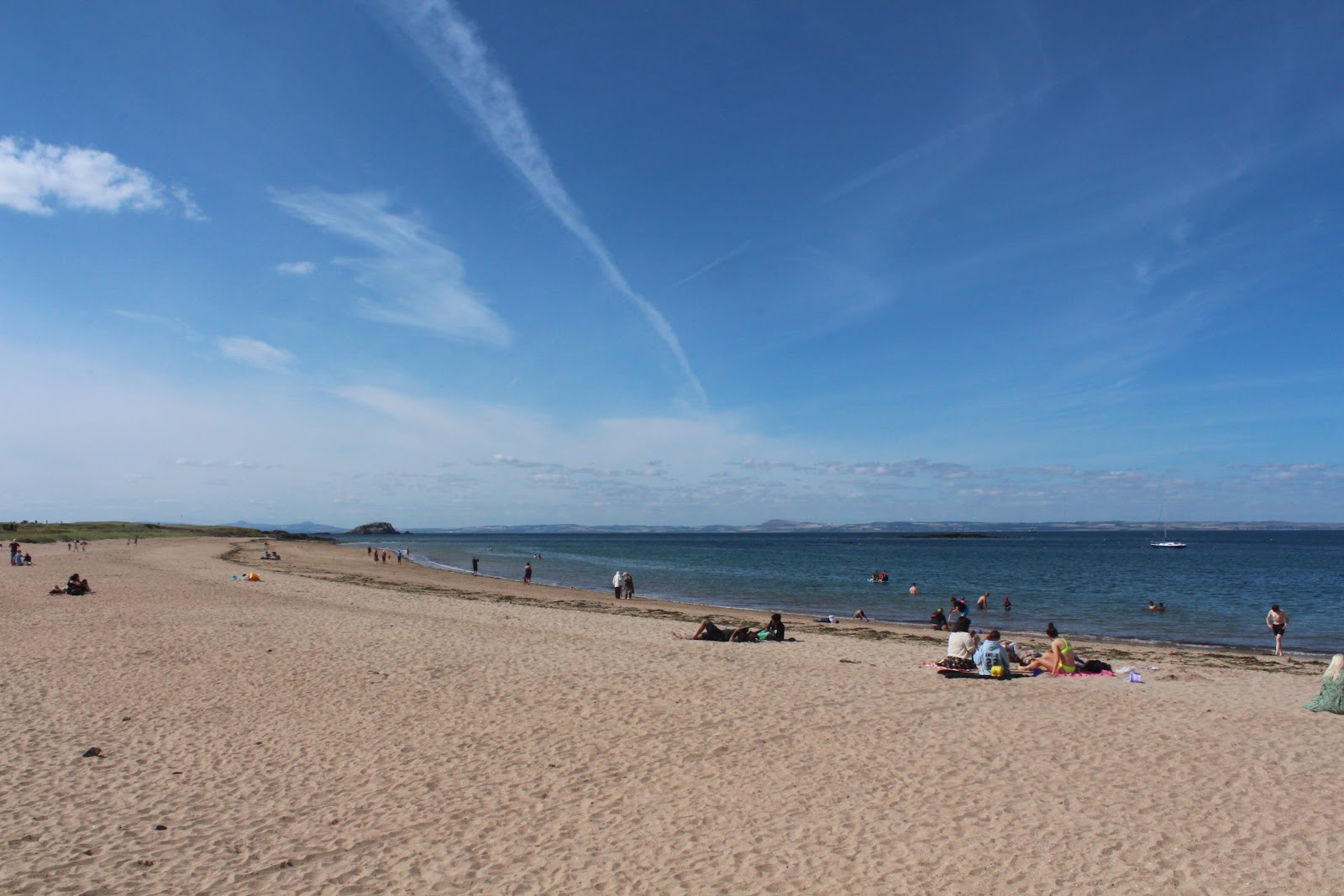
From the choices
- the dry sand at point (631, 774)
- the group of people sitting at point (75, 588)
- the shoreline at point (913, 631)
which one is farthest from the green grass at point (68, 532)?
the dry sand at point (631, 774)

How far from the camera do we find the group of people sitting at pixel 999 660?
1306cm

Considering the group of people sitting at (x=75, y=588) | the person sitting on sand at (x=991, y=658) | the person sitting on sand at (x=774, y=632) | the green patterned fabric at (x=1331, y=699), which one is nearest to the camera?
the green patterned fabric at (x=1331, y=699)

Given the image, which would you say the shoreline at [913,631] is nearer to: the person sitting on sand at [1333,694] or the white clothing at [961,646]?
the white clothing at [961,646]

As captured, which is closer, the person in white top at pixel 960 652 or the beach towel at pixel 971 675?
the beach towel at pixel 971 675

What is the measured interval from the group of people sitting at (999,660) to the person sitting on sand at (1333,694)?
3.37 m

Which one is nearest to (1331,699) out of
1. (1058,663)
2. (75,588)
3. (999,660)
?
(1058,663)

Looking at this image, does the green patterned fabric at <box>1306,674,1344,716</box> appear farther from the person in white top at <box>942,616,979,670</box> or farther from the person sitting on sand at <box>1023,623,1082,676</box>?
the person in white top at <box>942,616,979,670</box>

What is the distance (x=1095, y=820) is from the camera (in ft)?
22.5

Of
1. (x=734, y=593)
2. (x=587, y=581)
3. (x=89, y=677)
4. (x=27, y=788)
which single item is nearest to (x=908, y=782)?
(x=27, y=788)

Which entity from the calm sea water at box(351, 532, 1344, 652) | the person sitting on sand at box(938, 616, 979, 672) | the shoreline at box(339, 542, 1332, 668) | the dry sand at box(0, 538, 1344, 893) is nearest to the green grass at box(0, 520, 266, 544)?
the calm sea water at box(351, 532, 1344, 652)

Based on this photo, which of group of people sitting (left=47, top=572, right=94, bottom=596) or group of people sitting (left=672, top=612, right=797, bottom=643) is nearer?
group of people sitting (left=672, top=612, right=797, bottom=643)

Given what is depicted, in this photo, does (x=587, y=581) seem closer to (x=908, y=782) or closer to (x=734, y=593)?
(x=734, y=593)

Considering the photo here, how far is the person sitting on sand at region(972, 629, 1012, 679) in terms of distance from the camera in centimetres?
1295

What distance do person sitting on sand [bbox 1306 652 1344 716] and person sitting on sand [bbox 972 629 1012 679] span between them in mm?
4278
